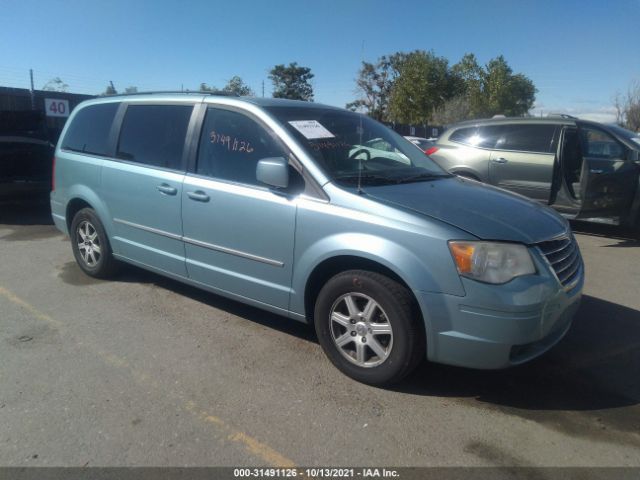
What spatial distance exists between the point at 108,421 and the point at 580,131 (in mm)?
7702

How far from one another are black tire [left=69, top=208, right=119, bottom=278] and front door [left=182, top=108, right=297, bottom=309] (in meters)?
1.37

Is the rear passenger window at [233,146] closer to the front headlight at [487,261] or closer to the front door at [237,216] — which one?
the front door at [237,216]

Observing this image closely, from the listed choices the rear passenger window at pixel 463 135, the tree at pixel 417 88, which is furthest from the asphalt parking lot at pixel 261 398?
the tree at pixel 417 88

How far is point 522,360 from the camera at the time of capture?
2918mm

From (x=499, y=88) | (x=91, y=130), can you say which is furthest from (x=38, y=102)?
(x=499, y=88)

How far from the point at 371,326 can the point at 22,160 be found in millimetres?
7772

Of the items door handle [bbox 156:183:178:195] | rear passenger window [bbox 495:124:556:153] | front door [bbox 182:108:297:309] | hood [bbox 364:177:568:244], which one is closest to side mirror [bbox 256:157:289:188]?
front door [bbox 182:108:297:309]

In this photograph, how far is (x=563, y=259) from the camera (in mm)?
3197

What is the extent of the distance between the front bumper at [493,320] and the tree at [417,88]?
43.8 metres

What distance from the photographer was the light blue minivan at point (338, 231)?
2.84m

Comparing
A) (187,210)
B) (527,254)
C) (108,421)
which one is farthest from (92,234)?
(527,254)

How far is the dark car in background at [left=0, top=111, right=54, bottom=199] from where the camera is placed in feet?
27.0

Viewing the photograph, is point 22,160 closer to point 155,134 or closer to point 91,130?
point 91,130

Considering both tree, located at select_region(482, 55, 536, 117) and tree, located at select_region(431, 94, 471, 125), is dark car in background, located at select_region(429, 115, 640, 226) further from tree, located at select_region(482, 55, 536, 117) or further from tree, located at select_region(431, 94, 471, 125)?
tree, located at select_region(482, 55, 536, 117)
